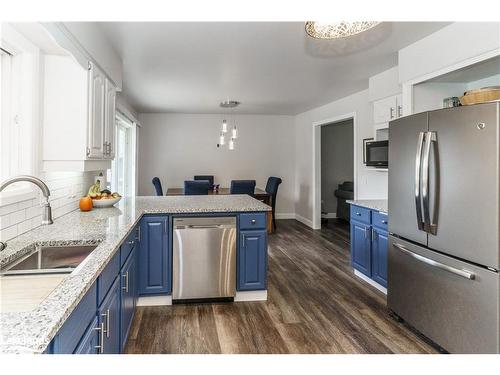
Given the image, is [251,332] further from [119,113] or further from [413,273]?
[119,113]

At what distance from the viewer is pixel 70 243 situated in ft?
5.96

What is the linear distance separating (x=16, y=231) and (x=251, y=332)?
5.62 ft

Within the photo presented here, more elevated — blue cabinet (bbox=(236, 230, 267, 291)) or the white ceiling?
the white ceiling

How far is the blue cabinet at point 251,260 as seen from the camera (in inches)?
121

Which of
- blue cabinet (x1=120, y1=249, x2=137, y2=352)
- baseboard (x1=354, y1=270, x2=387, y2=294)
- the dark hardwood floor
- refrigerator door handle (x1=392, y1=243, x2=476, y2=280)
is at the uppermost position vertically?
refrigerator door handle (x1=392, y1=243, x2=476, y2=280)

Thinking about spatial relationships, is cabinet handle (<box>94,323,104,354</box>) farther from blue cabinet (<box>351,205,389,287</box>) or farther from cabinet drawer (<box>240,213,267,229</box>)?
blue cabinet (<box>351,205,389,287</box>)

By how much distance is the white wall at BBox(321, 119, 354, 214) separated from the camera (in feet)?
26.9

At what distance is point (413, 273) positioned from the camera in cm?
247

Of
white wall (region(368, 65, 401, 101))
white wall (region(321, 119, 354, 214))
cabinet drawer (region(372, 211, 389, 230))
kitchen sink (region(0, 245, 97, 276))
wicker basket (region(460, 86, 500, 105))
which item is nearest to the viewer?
kitchen sink (region(0, 245, 97, 276))

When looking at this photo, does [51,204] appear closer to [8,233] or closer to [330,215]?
[8,233]

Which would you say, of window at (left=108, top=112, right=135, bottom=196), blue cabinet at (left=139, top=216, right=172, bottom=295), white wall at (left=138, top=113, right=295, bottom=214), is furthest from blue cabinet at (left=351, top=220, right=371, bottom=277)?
window at (left=108, top=112, right=135, bottom=196)

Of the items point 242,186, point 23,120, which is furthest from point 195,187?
point 23,120

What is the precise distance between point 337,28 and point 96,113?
184cm

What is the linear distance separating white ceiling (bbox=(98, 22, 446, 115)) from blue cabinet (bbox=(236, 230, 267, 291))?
1.80 meters
